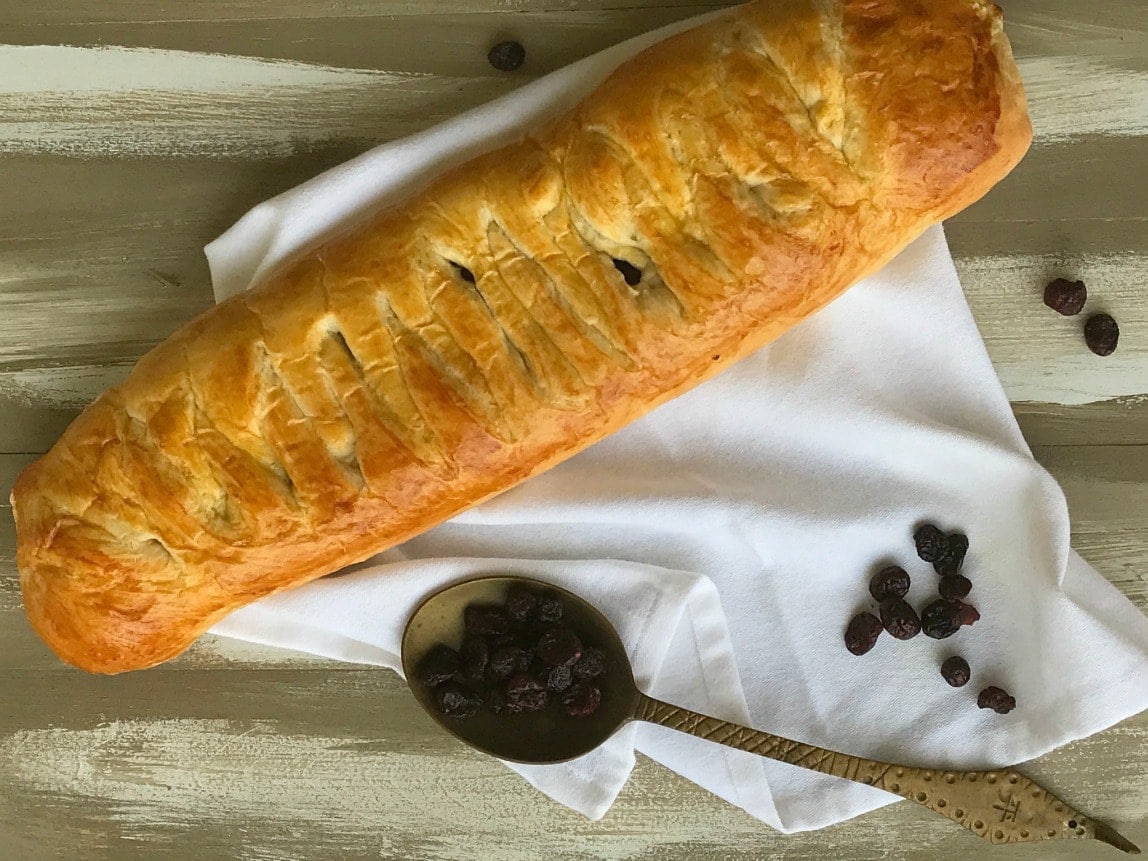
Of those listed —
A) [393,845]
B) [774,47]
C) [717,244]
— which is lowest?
[393,845]

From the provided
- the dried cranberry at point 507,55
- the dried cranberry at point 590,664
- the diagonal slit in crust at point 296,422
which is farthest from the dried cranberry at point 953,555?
the dried cranberry at point 507,55

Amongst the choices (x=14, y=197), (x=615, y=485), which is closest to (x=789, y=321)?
(x=615, y=485)

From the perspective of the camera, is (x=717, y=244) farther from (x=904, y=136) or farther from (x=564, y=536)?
(x=564, y=536)

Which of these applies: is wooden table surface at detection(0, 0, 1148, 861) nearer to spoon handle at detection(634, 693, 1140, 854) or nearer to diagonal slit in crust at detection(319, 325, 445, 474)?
spoon handle at detection(634, 693, 1140, 854)

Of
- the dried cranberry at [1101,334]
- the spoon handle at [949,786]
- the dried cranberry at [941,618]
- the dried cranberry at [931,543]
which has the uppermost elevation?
the dried cranberry at [1101,334]

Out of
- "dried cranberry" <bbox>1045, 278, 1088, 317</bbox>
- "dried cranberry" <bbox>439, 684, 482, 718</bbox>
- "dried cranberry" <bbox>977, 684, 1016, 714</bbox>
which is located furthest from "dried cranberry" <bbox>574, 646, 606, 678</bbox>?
"dried cranberry" <bbox>1045, 278, 1088, 317</bbox>

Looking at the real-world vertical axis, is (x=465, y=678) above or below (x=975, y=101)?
below

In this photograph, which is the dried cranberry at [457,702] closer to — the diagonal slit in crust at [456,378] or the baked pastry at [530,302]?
the baked pastry at [530,302]
